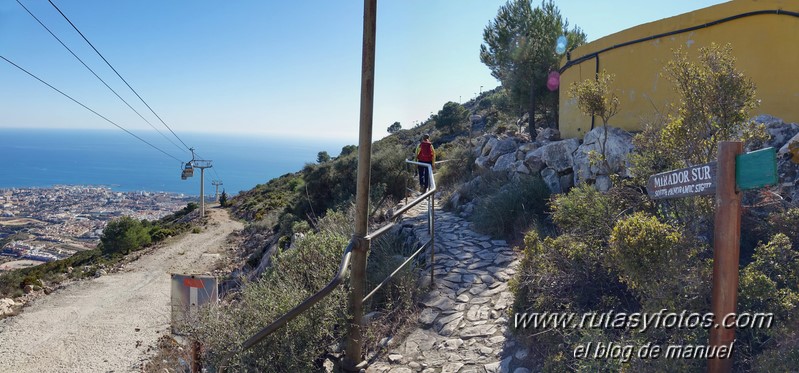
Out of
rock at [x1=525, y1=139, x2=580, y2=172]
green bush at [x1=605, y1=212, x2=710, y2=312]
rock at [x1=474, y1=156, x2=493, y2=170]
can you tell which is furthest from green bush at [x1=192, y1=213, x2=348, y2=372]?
rock at [x1=474, y1=156, x2=493, y2=170]

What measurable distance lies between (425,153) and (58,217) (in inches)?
2146

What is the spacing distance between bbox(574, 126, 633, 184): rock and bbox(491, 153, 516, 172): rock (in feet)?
6.35

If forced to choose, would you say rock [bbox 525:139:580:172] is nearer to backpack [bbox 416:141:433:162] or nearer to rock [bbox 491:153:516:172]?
rock [bbox 491:153:516:172]

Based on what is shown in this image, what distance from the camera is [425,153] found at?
402 inches

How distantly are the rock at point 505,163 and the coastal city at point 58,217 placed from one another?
2923cm

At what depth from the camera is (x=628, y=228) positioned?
279cm

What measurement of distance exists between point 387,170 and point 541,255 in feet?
29.5

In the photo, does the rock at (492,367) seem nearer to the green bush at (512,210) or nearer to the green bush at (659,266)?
the green bush at (659,266)

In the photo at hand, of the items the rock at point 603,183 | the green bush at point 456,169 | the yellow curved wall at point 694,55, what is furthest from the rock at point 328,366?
the green bush at point 456,169

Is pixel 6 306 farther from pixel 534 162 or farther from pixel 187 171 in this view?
pixel 187 171

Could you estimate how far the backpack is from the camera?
10.1 m

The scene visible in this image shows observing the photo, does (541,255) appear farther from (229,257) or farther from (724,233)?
(229,257)

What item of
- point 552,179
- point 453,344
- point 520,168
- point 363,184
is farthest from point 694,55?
point 363,184

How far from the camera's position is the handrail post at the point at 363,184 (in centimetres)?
318
